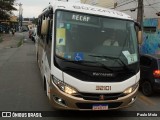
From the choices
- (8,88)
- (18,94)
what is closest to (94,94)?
(18,94)

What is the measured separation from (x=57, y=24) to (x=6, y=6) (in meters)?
50.1

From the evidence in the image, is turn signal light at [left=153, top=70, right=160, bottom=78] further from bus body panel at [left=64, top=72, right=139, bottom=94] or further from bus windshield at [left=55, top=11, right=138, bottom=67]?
bus body panel at [left=64, top=72, right=139, bottom=94]

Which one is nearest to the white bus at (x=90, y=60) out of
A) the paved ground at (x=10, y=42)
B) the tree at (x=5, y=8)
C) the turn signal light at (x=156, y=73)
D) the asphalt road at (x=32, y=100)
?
the asphalt road at (x=32, y=100)

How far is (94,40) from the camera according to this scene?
7.08 m

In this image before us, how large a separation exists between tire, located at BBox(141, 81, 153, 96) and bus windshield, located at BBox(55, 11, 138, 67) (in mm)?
3133

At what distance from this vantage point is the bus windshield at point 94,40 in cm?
682

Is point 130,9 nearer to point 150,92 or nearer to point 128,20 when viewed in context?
point 150,92

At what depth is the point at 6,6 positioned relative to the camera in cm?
5469

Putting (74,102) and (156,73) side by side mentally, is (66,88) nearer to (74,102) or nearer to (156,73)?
(74,102)

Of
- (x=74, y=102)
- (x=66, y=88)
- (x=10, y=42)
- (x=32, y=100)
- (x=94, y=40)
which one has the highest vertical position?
(x=94, y=40)

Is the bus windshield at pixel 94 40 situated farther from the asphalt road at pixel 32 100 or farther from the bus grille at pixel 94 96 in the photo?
the asphalt road at pixel 32 100

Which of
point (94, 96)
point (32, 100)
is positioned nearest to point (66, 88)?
point (94, 96)

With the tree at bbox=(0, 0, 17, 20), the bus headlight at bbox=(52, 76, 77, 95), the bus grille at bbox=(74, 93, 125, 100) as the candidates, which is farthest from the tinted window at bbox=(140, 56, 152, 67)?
the tree at bbox=(0, 0, 17, 20)

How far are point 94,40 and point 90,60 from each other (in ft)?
1.98
